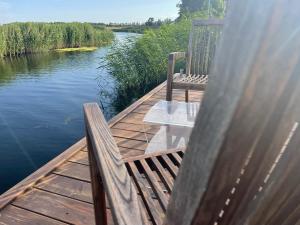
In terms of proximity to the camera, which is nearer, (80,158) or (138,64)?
(80,158)

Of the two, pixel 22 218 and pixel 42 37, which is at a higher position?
pixel 22 218

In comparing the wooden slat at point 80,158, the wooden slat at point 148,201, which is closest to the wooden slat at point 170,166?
the wooden slat at point 148,201

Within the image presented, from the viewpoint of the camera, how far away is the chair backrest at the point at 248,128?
225 mm

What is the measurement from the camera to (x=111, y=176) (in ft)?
2.23

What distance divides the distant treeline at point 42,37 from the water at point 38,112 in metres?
3.31

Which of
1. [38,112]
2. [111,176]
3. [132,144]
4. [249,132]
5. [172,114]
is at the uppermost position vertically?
[249,132]

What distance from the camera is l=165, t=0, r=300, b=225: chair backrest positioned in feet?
0.74

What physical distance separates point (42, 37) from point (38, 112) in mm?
11352

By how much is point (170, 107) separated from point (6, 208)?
1.43m

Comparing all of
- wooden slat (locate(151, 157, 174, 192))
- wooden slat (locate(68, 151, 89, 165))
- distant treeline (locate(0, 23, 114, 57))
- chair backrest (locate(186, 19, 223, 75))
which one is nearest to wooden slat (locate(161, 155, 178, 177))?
wooden slat (locate(151, 157, 174, 192))

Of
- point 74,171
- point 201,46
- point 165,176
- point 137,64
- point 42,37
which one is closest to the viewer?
point 165,176

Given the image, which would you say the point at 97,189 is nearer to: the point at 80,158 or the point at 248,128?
the point at 248,128

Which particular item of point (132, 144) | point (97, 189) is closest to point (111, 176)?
point (97, 189)

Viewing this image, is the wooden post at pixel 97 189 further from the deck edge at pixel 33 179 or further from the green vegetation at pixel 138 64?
the green vegetation at pixel 138 64
